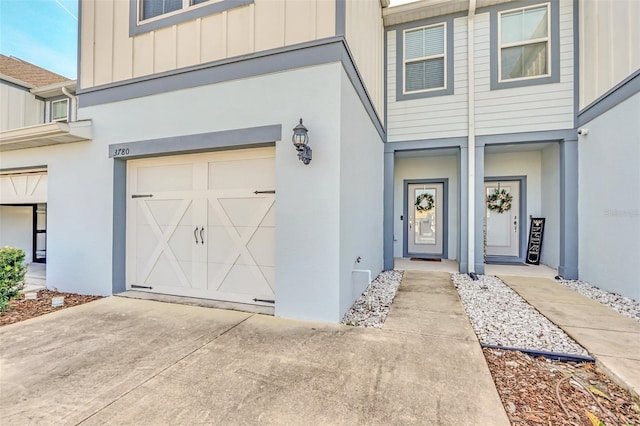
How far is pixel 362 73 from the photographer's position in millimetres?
4426

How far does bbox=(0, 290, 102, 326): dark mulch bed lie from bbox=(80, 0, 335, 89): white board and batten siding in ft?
11.0

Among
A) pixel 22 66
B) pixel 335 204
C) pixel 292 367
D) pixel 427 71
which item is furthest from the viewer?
pixel 22 66

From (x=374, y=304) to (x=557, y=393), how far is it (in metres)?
2.21

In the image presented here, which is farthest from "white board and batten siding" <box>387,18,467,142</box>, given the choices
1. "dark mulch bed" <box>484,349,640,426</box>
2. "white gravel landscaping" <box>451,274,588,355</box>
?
"dark mulch bed" <box>484,349,640,426</box>

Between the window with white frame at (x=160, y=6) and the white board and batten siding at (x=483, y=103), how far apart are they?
14.3ft

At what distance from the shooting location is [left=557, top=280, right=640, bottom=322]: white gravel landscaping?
3760 millimetres

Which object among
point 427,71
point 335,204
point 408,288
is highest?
point 427,71

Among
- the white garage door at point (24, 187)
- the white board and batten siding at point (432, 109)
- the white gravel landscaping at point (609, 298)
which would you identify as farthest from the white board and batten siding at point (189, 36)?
the white gravel landscaping at point (609, 298)

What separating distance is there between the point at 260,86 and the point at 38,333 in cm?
365

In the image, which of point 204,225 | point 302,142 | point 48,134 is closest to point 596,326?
point 302,142

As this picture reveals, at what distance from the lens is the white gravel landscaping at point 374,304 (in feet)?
11.1

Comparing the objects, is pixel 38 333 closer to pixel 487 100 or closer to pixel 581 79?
pixel 487 100

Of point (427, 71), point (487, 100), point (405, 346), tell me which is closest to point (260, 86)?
point (405, 346)

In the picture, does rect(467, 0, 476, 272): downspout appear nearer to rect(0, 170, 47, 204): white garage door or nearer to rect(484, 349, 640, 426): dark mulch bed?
rect(484, 349, 640, 426): dark mulch bed
